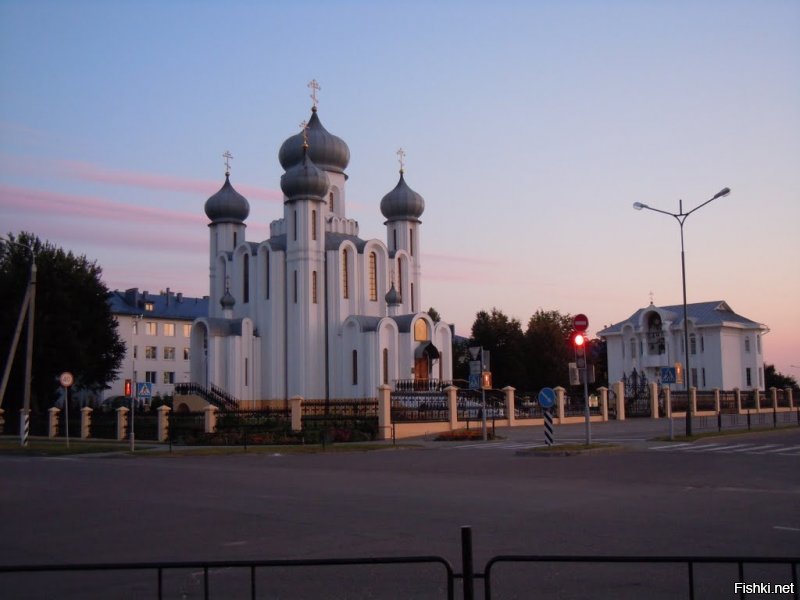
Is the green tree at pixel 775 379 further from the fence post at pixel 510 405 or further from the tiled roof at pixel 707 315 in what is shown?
the fence post at pixel 510 405

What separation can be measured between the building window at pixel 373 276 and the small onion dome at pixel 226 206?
10.4m

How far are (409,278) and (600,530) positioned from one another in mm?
48554

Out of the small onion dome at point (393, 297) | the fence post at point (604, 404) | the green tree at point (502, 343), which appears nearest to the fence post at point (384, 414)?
the small onion dome at point (393, 297)

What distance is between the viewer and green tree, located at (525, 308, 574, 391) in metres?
79.9

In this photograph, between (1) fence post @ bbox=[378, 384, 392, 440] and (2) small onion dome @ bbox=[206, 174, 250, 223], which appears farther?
(2) small onion dome @ bbox=[206, 174, 250, 223]

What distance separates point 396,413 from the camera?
1548 inches

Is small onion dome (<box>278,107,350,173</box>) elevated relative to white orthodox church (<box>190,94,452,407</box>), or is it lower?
elevated

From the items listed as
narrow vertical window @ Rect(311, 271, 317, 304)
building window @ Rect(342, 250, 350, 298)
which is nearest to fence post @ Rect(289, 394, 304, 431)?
narrow vertical window @ Rect(311, 271, 317, 304)

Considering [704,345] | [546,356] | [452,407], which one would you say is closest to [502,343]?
[546,356]

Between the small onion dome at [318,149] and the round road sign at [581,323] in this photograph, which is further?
the small onion dome at [318,149]

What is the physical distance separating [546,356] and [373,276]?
2772 cm

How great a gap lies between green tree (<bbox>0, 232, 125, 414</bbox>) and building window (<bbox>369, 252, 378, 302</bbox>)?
1662cm

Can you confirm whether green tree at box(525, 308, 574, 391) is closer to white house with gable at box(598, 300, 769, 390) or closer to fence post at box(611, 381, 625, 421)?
white house with gable at box(598, 300, 769, 390)

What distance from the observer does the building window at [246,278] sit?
57.5m
